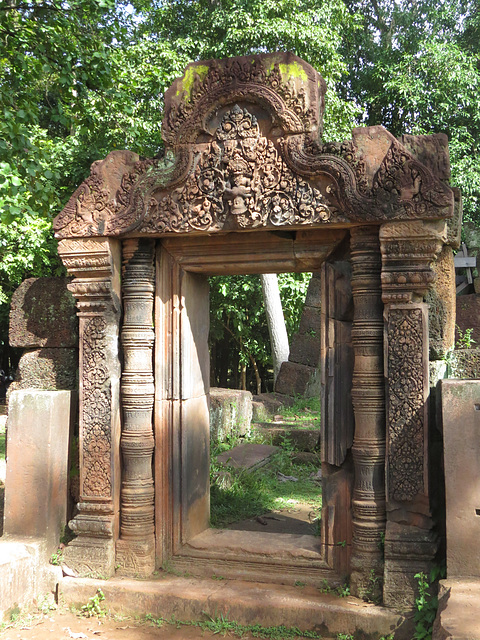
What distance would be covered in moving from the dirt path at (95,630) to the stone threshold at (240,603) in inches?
3.4

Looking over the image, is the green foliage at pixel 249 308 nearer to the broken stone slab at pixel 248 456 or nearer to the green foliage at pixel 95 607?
the broken stone slab at pixel 248 456

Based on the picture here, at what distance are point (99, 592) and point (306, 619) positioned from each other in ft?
4.59

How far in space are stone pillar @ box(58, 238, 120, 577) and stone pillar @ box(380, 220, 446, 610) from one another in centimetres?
184

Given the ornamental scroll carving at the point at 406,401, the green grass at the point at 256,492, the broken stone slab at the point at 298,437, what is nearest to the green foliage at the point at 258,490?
the green grass at the point at 256,492

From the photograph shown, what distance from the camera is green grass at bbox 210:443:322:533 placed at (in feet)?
20.5

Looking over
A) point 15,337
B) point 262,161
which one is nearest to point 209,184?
point 262,161

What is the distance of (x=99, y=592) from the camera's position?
14.2ft

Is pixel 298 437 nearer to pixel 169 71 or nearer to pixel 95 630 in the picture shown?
pixel 95 630

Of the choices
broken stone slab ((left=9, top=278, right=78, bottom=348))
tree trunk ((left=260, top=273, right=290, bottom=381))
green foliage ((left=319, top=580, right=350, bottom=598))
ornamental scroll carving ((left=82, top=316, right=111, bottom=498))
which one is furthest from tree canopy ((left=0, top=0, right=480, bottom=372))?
green foliage ((left=319, top=580, right=350, bottom=598))

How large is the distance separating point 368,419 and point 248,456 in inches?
167

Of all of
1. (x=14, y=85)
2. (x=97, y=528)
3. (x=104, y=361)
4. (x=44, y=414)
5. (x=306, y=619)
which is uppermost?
(x=14, y=85)

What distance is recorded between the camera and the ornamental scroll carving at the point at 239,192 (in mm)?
4109

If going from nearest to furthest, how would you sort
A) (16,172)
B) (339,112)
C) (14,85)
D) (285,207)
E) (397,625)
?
(397,625)
(285,207)
(16,172)
(14,85)
(339,112)

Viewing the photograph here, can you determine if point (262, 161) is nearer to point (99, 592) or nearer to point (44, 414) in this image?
point (44, 414)
